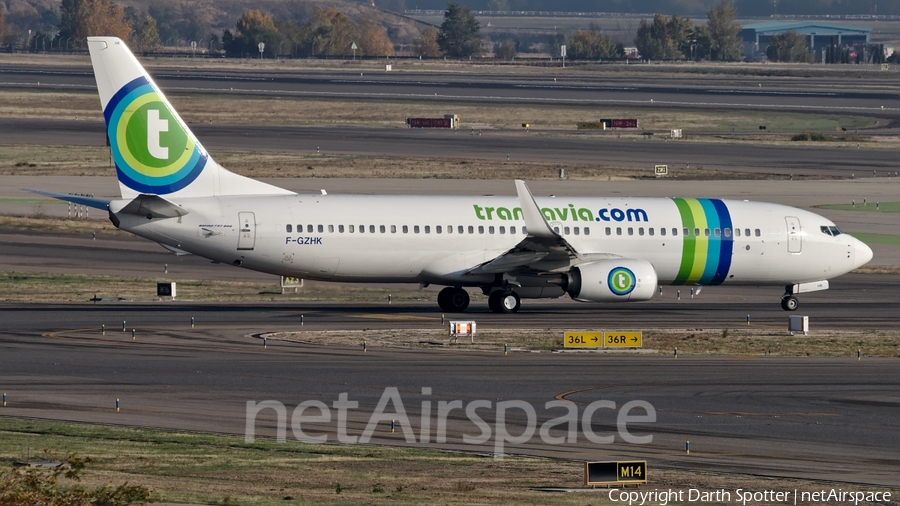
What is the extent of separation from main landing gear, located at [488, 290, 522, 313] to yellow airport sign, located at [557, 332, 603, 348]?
7.07 metres

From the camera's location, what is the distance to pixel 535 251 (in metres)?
41.5

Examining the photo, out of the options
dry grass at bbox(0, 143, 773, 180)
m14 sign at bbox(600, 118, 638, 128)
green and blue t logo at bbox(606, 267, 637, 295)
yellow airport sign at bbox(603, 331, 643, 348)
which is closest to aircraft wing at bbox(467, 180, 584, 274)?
green and blue t logo at bbox(606, 267, 637, 295)

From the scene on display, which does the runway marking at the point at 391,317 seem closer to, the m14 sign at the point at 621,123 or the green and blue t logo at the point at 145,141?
the green and blue t logo at the point at 145,141

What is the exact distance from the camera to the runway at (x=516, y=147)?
83375 mm

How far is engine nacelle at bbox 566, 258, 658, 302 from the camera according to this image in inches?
1610

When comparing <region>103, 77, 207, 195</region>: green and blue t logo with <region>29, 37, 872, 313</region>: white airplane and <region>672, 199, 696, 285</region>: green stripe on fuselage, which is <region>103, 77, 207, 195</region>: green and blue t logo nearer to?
<region>29, 37, 872, 313</region>: white airplane

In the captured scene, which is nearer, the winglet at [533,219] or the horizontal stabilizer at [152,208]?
the horizontal stabilizer at [152,208]

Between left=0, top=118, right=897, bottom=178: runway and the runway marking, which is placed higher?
left=0, top=118, right=897, bottom=178: runway

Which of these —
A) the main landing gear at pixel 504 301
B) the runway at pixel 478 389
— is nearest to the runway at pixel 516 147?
the main landing gear at pixel 504 301

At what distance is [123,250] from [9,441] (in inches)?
1287

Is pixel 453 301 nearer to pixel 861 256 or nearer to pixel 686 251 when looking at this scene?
pixel 686 251

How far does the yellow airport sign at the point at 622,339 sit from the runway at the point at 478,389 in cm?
143

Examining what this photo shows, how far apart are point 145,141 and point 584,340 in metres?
14.1

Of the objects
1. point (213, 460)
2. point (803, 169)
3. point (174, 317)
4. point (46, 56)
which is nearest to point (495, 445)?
point (213, 460)
